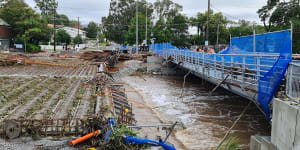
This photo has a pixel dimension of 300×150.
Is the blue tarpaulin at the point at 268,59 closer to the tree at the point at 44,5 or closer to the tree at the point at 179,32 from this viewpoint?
the tree at the point at 179,32

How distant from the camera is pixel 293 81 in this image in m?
6.35

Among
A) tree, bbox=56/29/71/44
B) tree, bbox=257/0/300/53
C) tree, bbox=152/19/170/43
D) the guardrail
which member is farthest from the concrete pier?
tree, bbox=56/29/71/44

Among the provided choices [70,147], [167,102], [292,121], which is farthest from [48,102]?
[292,121]

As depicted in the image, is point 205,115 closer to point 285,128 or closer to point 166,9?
point 285,128

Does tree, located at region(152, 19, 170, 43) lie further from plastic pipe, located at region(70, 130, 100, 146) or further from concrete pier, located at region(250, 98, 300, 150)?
concrete pier, located at region(250, 98, 300, 150)

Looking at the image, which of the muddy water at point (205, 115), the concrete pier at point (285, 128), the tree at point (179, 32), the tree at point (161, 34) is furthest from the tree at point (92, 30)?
the concrete pier at point (285, 128)

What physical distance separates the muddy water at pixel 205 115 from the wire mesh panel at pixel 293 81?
9.98ft

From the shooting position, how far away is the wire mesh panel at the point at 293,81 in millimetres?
6154

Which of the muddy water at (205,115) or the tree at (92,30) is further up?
the tree at (92,30)

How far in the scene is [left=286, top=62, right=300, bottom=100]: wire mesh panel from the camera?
20.2 ft

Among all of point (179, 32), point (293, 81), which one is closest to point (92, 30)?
point (179, 32)

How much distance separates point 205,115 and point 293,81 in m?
6.54

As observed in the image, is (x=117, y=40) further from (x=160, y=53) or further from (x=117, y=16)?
(x=160, y=53)

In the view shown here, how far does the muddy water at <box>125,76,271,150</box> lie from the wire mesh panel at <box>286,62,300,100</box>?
3041 mm
